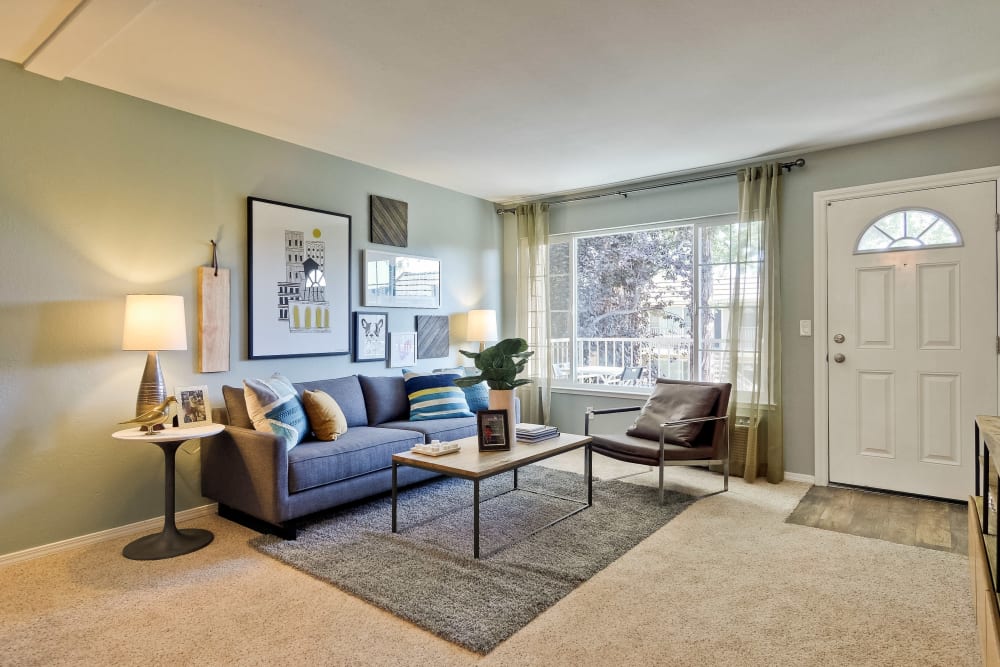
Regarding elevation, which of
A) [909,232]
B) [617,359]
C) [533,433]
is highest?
[909,232]

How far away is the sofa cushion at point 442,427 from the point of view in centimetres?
385

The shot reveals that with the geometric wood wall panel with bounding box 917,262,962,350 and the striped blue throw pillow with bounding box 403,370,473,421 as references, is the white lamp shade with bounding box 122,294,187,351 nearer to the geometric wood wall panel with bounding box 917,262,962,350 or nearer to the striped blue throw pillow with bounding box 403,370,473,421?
the striped blue throw pillow with bounding box 403,370,473,421

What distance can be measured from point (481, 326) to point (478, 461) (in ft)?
7.69

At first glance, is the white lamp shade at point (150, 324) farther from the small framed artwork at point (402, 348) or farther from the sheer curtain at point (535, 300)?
the sheer curtain at point (535, 300)

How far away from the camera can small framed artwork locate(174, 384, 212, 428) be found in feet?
10.9

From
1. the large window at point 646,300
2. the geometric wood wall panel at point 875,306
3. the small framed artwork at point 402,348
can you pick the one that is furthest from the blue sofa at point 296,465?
the geometric wood wall panel at point 875,306

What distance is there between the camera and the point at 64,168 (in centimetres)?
295

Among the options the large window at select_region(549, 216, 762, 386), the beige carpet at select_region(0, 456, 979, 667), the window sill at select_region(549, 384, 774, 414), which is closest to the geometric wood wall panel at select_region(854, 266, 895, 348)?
the large window at select_region(549, 216, 762, 386)

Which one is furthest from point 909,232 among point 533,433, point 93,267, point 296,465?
point 93,267

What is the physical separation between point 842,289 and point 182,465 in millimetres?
4526

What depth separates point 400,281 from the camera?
4.78 metres

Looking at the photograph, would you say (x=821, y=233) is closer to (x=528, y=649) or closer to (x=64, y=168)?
(x=528, y=649)

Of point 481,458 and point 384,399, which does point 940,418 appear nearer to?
point 481,458

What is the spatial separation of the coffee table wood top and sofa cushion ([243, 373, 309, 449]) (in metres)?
0.65
